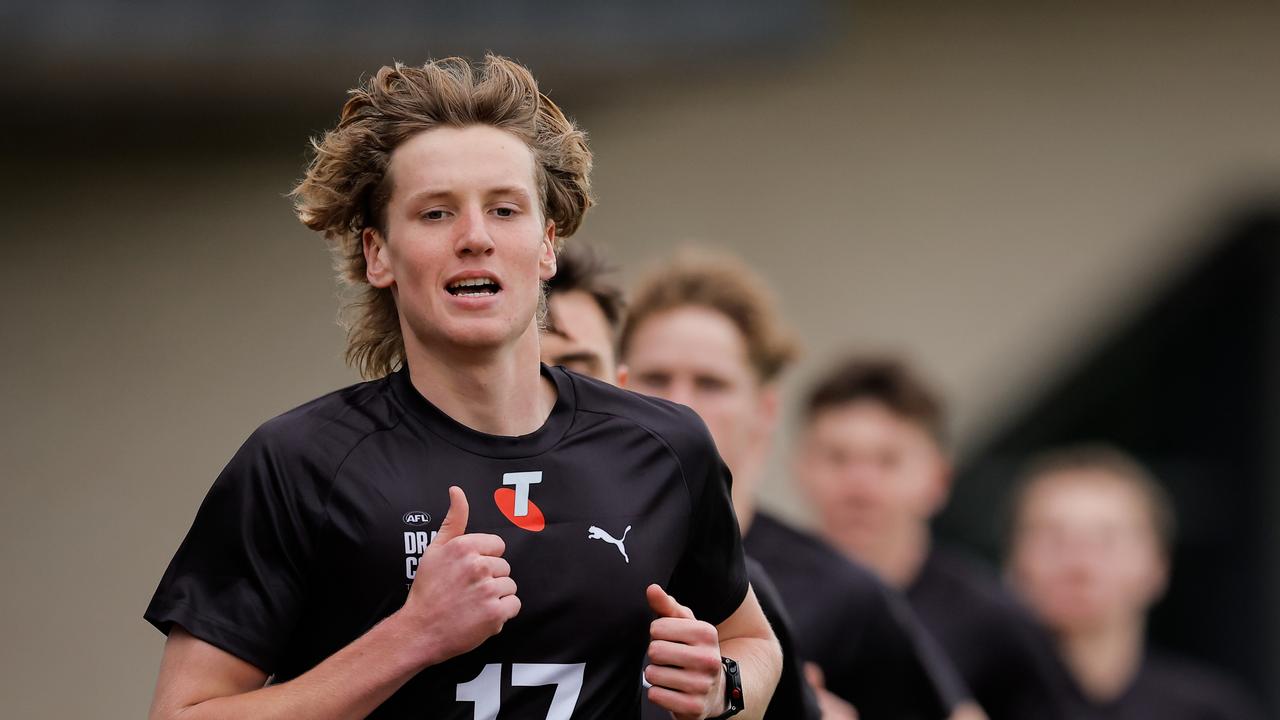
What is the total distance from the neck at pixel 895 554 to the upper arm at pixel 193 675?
404 cm

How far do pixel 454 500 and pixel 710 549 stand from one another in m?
0.58

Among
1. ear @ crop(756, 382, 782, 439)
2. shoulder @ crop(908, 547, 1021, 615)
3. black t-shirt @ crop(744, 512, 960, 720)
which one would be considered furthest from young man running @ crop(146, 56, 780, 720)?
shoulder @ crop(908, 547, 1021, 615)

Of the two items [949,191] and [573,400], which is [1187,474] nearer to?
[949,191]


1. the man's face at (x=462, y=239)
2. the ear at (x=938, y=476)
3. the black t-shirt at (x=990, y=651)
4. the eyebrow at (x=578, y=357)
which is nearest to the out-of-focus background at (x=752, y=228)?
the ear at (x=938, y=476)

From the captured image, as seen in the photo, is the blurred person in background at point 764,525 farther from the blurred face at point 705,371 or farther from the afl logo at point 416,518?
the afl logo at point 416,518

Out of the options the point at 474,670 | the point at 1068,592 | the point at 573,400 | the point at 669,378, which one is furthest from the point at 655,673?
the point at 1068,592

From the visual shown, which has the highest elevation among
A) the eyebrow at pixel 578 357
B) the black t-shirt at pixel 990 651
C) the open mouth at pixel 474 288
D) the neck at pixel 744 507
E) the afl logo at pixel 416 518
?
the open mouth at pixel 474 288

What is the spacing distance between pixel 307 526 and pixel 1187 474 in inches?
428

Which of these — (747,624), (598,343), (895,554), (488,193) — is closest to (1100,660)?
(895,554)

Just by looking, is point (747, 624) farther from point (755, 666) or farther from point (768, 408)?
point (768, 408)

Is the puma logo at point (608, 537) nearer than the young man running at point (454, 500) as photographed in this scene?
No

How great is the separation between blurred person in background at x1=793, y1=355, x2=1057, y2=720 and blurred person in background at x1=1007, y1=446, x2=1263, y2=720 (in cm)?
158

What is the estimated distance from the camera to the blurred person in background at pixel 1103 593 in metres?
8.25

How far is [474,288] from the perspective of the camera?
9.25 feet
